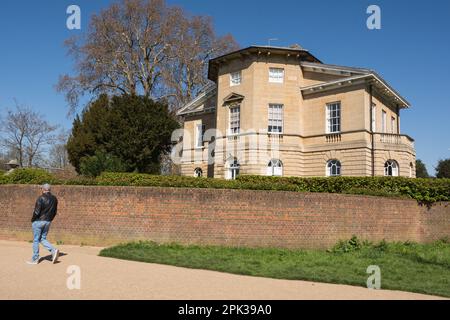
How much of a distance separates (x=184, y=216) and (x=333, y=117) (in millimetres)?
17924

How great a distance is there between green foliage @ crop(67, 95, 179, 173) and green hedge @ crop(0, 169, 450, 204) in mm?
12287

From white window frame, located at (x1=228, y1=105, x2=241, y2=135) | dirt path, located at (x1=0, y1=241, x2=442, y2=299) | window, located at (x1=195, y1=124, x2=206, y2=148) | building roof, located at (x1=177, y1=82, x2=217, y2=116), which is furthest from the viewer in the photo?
window, located at (x1=195, y1=124, x2=206, y2=148)

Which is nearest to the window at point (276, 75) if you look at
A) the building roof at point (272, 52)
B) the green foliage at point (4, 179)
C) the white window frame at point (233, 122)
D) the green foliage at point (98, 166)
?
the building roof at point (272, 52)

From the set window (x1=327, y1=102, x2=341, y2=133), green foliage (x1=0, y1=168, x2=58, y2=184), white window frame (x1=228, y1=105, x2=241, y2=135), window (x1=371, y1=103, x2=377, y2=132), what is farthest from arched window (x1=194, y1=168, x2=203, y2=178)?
→ green foliage (x1=0, y1=168, x2=58, y2=184)

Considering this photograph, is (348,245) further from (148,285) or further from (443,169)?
(443,169)

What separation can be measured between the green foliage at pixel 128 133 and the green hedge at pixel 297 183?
12.3 meters

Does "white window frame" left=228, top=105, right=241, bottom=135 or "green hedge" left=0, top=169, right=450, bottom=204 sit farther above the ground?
"white window frame" left=228, top=105, right=241, bottom=135

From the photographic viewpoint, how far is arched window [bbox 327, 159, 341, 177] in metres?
28.0

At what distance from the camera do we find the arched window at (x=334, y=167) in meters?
28.0

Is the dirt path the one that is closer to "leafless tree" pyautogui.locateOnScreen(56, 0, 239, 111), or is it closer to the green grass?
the green grass

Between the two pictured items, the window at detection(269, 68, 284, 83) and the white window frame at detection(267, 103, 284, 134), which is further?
the window at detection(269, 68, 284, 83)

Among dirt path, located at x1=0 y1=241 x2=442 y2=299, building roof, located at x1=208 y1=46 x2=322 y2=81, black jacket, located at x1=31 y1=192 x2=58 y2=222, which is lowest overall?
dirt path, located at x1=0 y1=241 x2=442 y2=299

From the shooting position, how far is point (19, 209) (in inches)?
613
